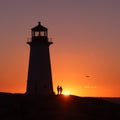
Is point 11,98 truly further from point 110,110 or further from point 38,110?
point 110,110

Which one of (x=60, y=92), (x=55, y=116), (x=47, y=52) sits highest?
(x=47, y=52)

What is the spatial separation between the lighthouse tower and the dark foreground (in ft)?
24.7

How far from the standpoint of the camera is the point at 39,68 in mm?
55250

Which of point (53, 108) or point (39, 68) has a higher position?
point (39, 68)

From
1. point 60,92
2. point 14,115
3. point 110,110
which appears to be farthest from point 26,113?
point 60,92

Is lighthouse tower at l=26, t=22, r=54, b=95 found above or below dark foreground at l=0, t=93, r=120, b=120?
above

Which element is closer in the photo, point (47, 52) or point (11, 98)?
point (11, 98)

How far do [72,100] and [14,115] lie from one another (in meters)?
7.52

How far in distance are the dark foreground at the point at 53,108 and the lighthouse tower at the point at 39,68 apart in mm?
7516

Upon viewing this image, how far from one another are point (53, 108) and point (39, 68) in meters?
12.2

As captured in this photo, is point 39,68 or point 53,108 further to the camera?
point 39,68

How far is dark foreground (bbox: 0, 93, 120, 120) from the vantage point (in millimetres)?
41781

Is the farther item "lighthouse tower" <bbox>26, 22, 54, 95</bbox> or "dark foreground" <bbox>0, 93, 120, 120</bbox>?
"lighthouse tower" <bbox>26, 22, 54, 95</bbox>

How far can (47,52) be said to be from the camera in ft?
184
